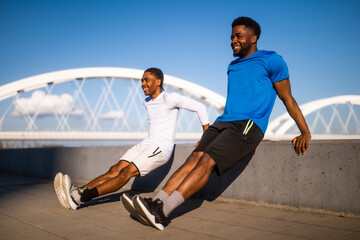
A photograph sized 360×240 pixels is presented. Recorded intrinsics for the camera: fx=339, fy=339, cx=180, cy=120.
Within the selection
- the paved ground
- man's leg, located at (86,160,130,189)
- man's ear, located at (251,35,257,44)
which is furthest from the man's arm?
man's leg, located at (86,160,130,189)

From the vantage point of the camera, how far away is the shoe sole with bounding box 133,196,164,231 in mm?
2744

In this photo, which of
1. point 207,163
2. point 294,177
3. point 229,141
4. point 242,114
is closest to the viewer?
point 207,163

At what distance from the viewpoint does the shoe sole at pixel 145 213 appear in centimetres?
274

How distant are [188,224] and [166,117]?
144 centimetres

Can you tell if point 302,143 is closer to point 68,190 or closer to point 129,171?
point 129,171

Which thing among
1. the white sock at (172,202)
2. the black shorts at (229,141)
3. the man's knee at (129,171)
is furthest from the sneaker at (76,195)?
the black shorts at (229,141)

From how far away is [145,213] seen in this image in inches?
108

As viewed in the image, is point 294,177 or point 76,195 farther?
point 76,195

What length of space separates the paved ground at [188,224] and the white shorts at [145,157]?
54cm

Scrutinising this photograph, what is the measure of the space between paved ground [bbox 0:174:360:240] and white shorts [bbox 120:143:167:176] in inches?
21.2

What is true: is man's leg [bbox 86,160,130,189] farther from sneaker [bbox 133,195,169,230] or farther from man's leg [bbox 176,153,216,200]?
man's leg [bbox 176,153,216,200]

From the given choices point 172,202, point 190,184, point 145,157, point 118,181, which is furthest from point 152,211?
point 145,157

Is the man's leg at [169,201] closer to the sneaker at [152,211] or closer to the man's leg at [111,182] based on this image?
the sneaker at [152,211]

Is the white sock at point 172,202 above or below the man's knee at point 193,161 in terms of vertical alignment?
below
